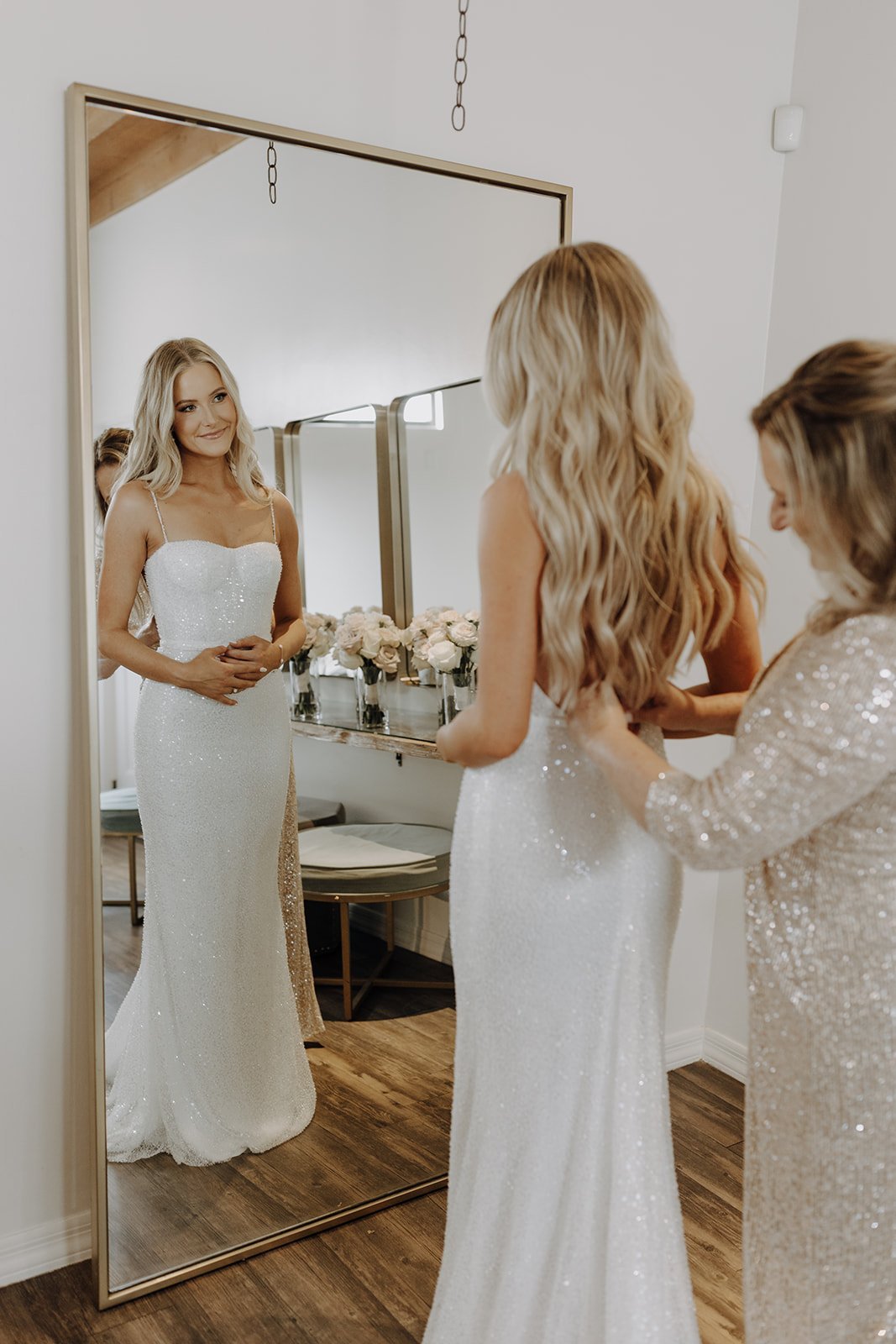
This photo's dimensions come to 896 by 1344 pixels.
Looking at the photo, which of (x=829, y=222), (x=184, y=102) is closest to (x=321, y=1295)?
(x=184, y=102)

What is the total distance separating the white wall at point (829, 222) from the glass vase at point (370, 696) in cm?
90

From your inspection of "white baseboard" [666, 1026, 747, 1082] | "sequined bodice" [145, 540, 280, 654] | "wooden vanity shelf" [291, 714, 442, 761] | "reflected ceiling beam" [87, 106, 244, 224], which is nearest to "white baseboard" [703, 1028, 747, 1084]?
"white baseboard" [666, 1026, 747, 1082]

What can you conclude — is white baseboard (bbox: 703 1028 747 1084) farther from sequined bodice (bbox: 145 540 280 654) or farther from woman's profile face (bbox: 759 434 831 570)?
woman's profile face (bbox: 759 434 831 570)

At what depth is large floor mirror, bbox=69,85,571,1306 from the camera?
1.99 metres

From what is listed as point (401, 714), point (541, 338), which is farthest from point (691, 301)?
point (541, 338)

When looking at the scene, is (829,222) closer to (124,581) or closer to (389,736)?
(389,736)

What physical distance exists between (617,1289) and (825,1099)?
398 mm

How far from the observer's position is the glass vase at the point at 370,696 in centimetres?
238

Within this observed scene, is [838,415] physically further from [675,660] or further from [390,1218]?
[390,1218]

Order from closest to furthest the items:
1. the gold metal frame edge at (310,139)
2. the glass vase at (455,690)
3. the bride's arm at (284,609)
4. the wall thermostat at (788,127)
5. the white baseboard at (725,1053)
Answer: the gold metal frame edge at (310,139)
the bride's arm at (284,609)
the glass vase at (455,690)
the wall thermostat at (788,127)
the white baseboard at (725,1053)

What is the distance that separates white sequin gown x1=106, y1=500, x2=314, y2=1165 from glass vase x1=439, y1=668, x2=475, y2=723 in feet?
1.32

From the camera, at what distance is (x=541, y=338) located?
1.44m

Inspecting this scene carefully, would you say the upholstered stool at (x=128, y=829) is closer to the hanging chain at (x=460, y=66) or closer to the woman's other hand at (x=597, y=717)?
the woman's other hand at (x=597, y=717)

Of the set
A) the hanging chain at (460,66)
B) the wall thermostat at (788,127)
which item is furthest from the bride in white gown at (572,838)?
the wall thermostat at (788,127)
